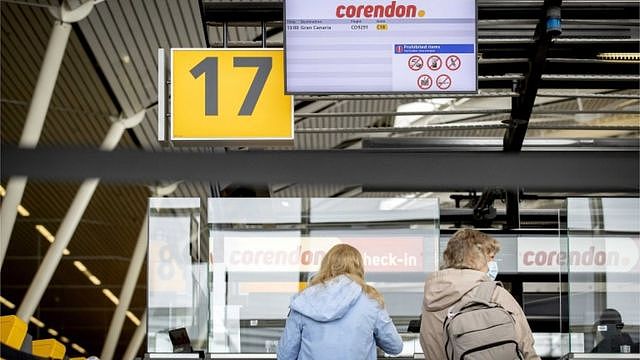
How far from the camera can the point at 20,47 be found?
18.7m

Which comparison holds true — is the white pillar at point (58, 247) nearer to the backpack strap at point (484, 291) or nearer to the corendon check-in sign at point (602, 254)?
the corendon check-in sign at point (602, 254)

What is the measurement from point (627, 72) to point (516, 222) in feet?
5.09

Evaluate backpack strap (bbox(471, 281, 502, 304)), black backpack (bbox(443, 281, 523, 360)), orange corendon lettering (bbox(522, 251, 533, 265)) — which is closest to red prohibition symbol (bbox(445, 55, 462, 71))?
orange corendon lettering (bbox(522, 251, 533, 265))

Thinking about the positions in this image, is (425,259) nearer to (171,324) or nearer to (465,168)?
(171,324)

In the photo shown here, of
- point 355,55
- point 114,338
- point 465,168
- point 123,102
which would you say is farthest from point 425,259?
point 114,338

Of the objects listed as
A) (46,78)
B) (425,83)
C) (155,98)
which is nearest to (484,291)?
(425,83)

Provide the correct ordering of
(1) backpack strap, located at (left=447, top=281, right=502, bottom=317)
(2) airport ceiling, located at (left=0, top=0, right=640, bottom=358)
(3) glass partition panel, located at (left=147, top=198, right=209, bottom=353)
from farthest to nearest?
(3) glass partition panel, located at (left=147, top=198, right=209, bottom=353) < (2) airport ceiling, located at (left=0, top=0, right=640, bottom=358) < (1) backpack strap, located at (left=447, top=281, right=502, bottom=317)

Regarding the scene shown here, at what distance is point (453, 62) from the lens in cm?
809

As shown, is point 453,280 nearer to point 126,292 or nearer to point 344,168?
point 344,168

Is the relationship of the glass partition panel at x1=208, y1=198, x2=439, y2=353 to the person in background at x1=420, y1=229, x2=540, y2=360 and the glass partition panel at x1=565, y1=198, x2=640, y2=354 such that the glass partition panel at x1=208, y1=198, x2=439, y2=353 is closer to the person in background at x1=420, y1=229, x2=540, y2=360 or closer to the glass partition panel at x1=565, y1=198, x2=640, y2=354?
the glass partition panel at x1=565, y1=198, x2=640, y2=354

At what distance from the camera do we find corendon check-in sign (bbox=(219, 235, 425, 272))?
9320 millimetres

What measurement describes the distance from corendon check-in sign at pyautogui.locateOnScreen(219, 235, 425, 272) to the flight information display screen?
1659mm

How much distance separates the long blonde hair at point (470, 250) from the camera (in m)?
5.02

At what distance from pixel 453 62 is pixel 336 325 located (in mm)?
3437
